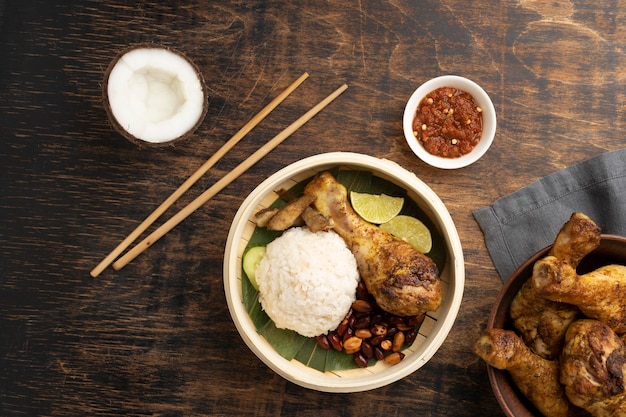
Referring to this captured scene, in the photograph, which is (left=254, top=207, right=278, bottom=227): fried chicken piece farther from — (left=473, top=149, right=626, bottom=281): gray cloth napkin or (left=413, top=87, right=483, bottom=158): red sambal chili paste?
(left=473, top=149, right=626, bottom=281): gray cloth napkin

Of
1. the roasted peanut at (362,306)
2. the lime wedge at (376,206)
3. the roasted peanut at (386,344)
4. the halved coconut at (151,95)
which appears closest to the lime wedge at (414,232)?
the lime wedge at (376,206)

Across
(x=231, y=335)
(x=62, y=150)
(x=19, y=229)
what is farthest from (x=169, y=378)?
(x=62, y=150)

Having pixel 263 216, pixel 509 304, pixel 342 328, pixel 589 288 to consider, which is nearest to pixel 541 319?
pixel 509 304

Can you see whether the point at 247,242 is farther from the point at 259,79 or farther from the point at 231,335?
the point at 259,79

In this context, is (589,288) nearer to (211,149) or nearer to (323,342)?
(323,342)

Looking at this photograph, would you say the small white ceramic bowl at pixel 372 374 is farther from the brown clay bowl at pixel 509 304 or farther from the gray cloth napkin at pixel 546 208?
the gray cloth napkin at pixel 546 208

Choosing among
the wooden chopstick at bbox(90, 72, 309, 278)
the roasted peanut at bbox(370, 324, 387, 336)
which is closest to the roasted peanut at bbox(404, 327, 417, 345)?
the roasted peanut at bbox(370, 324, 387, 336)
